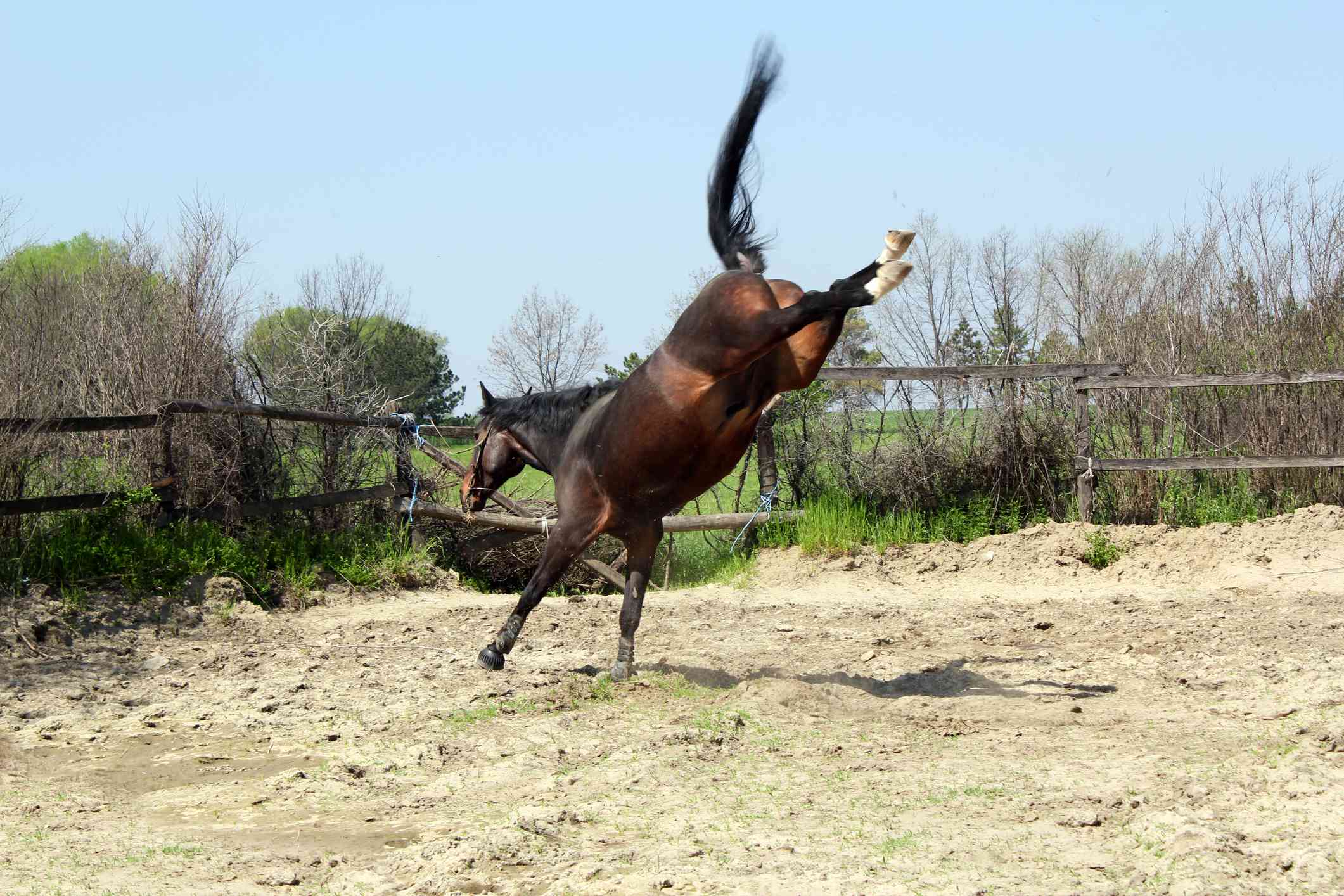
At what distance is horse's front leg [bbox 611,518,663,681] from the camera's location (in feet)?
21.3

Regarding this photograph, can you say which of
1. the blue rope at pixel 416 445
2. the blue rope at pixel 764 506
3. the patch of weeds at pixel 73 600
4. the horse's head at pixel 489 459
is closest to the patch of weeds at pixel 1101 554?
the blue rope at pixel 764 506

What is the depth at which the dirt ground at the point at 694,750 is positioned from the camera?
132 inches

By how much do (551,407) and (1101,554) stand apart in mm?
6200

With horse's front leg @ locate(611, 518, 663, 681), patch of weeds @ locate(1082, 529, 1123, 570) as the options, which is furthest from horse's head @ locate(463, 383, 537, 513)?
patch of weeds @ locate(1082, 529, 1123, 570)

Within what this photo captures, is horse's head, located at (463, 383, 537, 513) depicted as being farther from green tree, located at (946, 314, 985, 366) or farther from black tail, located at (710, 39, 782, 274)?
green tree, located at (946, 314, 985, 366)

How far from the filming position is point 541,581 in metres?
6.58

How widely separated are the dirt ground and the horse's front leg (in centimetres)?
16

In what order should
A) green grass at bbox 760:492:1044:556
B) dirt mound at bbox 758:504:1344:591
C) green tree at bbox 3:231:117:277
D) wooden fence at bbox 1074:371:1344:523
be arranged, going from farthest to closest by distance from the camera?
green tree at bbox 3:231:117:277
green grass at bbox 760:492:1044:556
wooden fence at bbox 1074:371:1344:523
dirt mound at bbox 758:504:1344:591

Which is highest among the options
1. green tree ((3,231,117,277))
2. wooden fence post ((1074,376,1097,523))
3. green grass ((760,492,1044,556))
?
green tree ((3,231,117,277))

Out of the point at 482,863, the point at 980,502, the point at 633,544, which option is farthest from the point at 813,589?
the point at 482,863

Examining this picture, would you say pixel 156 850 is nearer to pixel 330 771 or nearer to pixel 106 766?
pixel 330 771

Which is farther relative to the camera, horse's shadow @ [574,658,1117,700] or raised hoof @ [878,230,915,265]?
horse's shadow @ [574,658,1117,700]

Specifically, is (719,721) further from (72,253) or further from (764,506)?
(72,253)

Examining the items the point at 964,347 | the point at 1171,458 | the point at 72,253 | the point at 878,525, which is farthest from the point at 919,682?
the point at 72,253
